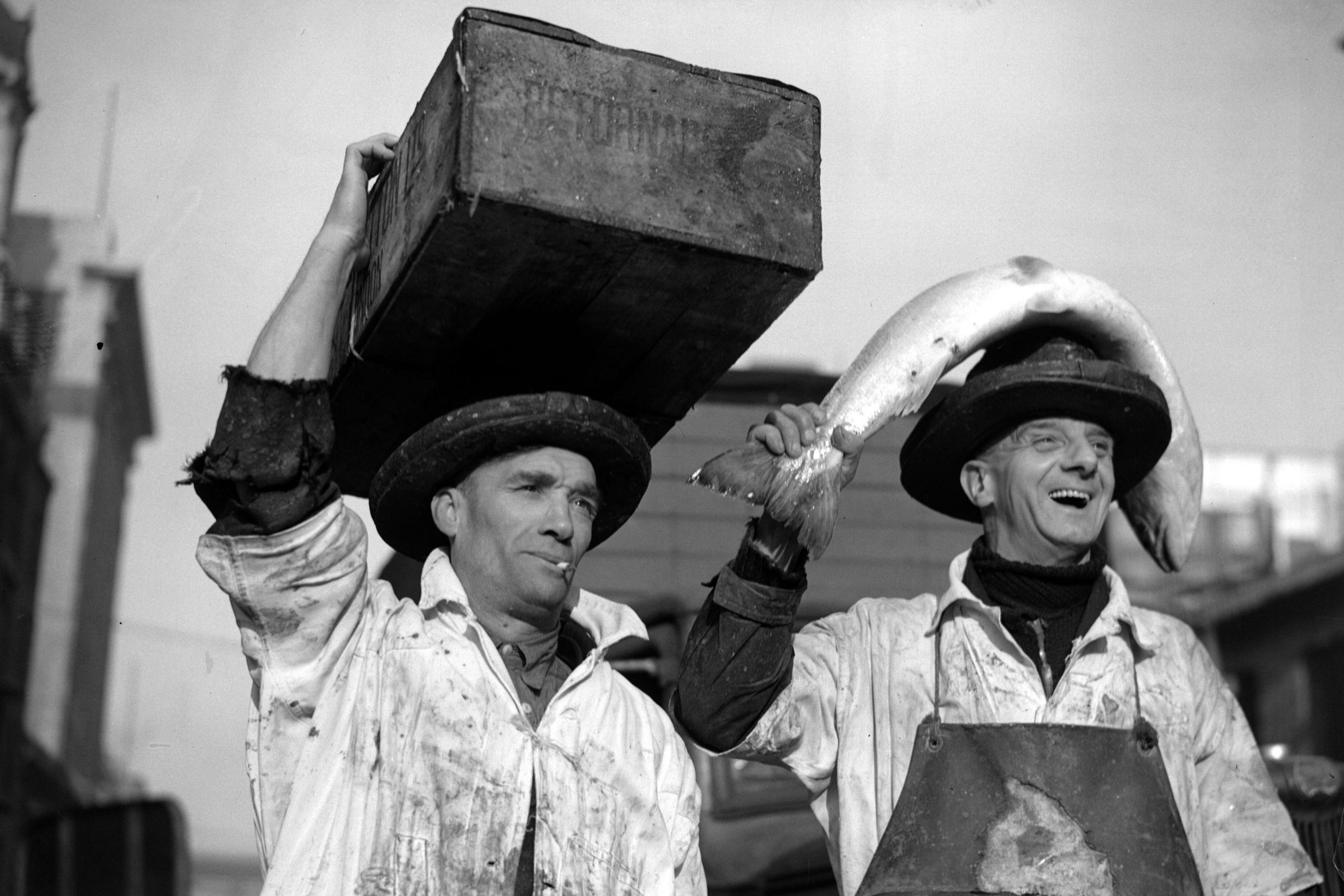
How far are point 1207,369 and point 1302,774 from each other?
330 cm

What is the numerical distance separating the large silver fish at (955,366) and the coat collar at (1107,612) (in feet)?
0.58

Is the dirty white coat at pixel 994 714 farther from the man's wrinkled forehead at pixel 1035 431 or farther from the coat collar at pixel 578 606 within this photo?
the coat collar at pixel 578 606

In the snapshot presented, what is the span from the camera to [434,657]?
3238mm

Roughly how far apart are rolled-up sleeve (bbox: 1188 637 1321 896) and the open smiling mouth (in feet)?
1.53

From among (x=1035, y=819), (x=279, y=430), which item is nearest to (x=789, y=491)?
(x=1035, y=819)

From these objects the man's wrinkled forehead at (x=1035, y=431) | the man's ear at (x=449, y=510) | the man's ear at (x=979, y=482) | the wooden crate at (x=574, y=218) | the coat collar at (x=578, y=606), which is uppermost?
the wooden crate at (x=574, y=218)

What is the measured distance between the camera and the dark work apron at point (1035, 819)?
355 centimetres

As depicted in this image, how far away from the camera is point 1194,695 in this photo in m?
3.98

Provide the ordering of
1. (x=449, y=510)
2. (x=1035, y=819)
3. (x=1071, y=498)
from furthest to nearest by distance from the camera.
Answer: (x=1071, y=498) → (x=1035, y=819) → (x=449, y=510)

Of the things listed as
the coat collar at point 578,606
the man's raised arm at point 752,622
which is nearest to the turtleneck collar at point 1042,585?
the man's raised arm at point 752,622

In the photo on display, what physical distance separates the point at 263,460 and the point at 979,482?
1.75 meters

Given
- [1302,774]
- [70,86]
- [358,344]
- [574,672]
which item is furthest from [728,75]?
[70,86]

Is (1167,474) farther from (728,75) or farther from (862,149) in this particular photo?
(862,149)

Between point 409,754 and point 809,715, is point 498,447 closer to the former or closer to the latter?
point 409,754
